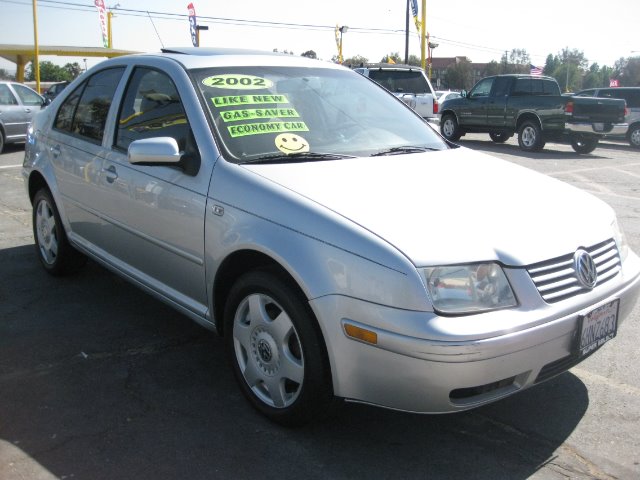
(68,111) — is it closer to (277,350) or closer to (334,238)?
(277,350)

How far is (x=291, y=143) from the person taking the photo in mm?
3477

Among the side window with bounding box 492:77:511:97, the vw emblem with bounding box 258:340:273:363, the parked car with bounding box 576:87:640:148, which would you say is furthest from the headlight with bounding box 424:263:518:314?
the parked car with bounding box 576:87:640:148

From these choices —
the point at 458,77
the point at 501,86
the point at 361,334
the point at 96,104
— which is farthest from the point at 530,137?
the point at 458,77

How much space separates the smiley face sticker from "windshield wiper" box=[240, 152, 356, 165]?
37mm

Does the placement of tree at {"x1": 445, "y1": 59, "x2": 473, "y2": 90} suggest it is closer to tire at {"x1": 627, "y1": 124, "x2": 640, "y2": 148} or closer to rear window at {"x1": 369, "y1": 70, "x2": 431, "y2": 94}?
tire at {"x1": 627, "y1": 124, "x2": 640, "y2": 148}

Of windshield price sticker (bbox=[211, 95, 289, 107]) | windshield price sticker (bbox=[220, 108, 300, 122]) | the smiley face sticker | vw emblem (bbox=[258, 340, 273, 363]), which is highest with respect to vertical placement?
windshield price sticker (bbox=[211, 95, 289, 107])

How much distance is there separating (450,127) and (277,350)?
1679cm

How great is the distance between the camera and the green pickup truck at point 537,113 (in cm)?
1568

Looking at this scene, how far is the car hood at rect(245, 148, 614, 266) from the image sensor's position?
2643 millimetres

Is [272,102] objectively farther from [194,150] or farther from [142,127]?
[142,127]

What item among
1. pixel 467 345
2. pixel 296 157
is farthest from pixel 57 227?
pixel 467 345

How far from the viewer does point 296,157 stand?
3.38 m

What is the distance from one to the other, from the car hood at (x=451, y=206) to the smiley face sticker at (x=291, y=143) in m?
Result: 0.17

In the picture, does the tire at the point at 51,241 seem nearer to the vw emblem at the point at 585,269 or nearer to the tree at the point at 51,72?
the vw emblem at the point at 585,269
